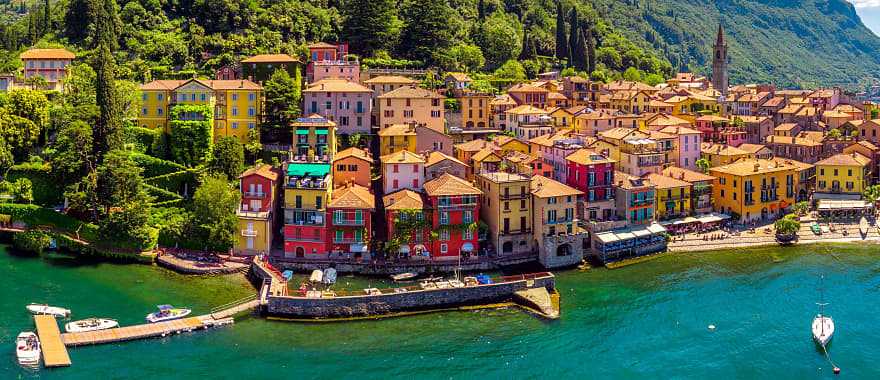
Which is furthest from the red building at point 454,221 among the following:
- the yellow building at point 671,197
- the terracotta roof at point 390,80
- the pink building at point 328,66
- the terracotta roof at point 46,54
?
the terracotta roof at point 46,54

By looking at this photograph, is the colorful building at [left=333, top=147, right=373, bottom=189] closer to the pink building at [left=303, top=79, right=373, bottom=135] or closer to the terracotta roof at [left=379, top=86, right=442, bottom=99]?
the pink building at [left=303, top=79, right=373, bottom=135]

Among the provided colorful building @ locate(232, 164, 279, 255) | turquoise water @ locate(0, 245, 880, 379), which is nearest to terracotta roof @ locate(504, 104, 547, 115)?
turquoise water @ locate(0, 245, 880, 379)

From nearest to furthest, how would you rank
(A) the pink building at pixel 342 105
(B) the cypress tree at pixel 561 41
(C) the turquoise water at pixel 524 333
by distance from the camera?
(C) the turquoise water at pixel 524 333 < (A) the pink building at pixel 342 105 < (B) the cypress tree at pixel 561 41

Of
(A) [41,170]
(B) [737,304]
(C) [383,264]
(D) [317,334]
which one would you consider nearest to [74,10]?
(A) [41,170]

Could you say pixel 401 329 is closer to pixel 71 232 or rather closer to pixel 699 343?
pixel 699 343

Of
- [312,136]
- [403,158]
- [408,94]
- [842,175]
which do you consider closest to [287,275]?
[403,158]

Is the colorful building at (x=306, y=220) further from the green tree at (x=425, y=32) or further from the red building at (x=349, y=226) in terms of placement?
the green tree at (x=425, y=32)
